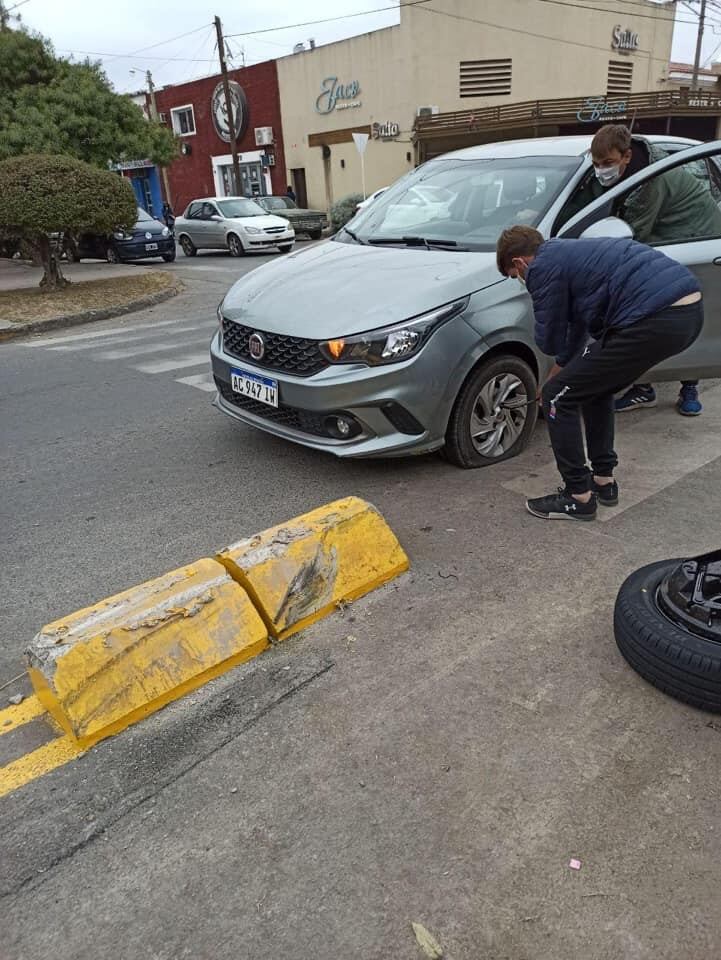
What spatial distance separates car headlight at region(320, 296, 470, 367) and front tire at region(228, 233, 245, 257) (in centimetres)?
1862

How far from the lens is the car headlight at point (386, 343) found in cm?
396

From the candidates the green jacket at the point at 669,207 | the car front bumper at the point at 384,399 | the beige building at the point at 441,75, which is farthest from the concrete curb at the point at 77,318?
the beige building at the point at 441,75

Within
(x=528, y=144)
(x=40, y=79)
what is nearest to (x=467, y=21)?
(x=40, y=79)

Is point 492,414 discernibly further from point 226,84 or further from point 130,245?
point 226,84

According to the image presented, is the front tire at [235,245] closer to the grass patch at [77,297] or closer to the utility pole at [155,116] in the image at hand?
the grass patch at [77,297]

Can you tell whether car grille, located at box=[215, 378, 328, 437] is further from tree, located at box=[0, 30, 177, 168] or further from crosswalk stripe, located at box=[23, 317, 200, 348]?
tree, located at box=[0, 30, 177, 168]

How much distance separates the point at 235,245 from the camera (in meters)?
21.6

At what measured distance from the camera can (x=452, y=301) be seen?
4.09 metres

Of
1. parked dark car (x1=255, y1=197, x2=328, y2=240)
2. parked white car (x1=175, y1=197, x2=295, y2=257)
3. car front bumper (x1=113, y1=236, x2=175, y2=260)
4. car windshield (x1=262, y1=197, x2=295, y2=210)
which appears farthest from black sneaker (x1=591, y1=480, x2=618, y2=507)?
car windshield (x1=262, y1=197, x2=295, y2=210)

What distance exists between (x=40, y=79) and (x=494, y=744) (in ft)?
67.6

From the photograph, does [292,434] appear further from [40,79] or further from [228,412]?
[40,79]

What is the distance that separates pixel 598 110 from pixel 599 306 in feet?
95.7

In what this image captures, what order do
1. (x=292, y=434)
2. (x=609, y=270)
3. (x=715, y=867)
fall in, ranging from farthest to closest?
(x=292, y=434), (x=609, y=270), (x=715, y=867)

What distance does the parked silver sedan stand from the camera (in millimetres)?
4012
